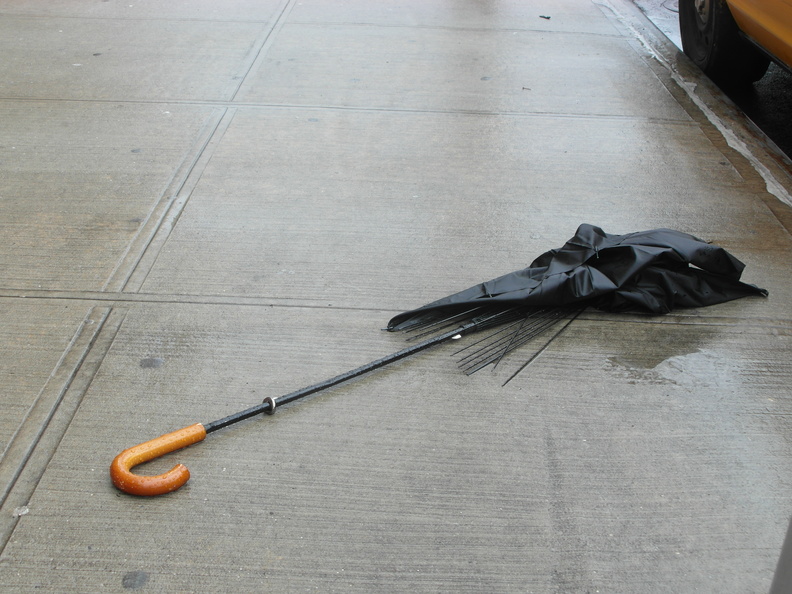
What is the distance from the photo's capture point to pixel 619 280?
11.4ft

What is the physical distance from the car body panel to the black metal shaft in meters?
3.27

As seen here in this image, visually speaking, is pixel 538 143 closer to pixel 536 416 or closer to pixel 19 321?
pixel 536 416

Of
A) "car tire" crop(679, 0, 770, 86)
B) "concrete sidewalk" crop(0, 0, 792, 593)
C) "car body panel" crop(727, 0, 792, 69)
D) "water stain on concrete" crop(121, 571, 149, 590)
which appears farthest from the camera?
"car tire" crop(679, 0, 770, 86)

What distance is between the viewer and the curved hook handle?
246cm

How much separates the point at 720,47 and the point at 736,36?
5.6 inches

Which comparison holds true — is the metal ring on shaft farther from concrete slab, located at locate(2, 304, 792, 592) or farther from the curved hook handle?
the curved hook handle

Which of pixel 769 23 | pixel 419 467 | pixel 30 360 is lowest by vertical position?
pixel 419 467

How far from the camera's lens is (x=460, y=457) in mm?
2688

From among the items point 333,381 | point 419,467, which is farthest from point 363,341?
point 419,467

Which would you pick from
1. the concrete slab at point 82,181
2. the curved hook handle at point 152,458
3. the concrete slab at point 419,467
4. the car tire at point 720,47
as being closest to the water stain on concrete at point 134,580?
the concrete slab at point 419,467

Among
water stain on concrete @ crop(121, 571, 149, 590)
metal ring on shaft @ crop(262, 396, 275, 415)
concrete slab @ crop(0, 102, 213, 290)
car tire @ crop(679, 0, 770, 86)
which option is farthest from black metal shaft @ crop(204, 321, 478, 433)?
car tire @ crop(679, 0, 770, 86)

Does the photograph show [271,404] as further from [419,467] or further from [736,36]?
[736,36]

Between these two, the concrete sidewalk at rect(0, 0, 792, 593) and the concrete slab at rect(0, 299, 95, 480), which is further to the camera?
the concrete slab at rect(0, 299, 95, 480)

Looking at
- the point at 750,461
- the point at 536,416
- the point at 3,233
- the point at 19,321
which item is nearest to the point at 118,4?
the point at 3,233
